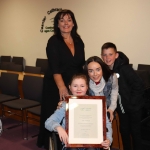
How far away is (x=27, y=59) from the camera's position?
269 inches

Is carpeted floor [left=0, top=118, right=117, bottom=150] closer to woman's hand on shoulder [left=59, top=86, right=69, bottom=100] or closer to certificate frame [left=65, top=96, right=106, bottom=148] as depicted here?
woman's hand on shoulder [left=59, top=86, right=69, bottom=100]

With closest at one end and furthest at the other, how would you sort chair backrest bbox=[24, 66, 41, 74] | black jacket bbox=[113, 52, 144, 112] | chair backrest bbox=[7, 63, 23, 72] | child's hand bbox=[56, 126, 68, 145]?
1. child's hand bbox=[56, 126, 68, 145]
2. black jacket bbox=[113, 52, 144, 112]
3. chair backrest bbox=[24, 66, 41, 74]
4. chair backrest bbox=[7, 63, 23, 72]

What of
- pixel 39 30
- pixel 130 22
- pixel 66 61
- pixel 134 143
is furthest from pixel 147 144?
pixel 39 30

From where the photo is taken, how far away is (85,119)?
170 centimetres

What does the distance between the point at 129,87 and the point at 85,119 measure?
2.62 ft

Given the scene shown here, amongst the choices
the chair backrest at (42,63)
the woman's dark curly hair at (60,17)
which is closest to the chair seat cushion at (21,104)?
the woman's dark curly hair at (60,17)

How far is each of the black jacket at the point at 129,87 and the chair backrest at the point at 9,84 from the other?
7.36ft

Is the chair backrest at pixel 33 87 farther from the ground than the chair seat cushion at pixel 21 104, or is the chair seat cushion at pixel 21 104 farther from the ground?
the chair backrest at pixel 33 87

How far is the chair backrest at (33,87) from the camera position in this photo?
3.57 m

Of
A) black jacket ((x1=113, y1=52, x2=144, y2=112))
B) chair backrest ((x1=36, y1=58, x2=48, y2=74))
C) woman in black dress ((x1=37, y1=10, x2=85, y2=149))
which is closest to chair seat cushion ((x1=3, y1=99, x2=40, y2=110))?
woman in black dress ((x1=37, y1=10, x2=85, y2=149))

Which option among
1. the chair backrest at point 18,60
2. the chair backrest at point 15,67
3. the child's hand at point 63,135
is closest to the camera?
the child's hand at point 63,135

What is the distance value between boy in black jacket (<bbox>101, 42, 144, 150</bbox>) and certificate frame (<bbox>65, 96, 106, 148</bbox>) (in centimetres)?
64

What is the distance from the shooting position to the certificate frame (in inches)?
64.6

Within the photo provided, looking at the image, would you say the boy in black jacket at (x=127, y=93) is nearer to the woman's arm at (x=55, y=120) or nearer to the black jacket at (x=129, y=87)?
the black jacket at (x=129, y=87)
